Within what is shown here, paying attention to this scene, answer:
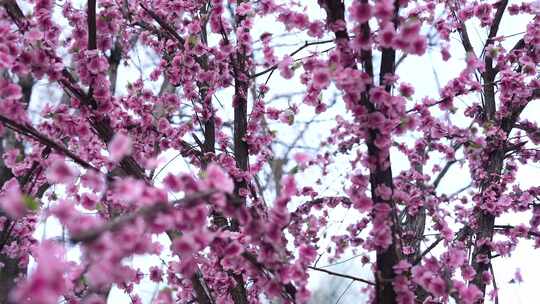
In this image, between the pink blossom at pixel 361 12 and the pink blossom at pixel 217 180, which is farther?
the pink blossom at pixel 361 12

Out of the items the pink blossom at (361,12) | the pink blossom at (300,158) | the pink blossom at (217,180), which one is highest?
the pink blossom at (361,12)

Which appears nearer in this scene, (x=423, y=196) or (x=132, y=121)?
(x=132, y=121)

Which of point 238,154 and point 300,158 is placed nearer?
point 300,158

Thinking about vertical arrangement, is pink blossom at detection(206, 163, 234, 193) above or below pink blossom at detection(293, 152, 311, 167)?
below

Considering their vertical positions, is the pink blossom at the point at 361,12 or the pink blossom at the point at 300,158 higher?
the pink blossom at the point at 361,12

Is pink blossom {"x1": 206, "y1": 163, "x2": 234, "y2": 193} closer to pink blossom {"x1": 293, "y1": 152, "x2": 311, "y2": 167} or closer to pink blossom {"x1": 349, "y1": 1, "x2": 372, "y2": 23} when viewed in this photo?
pink blossom {"x1": 293, "y1": 152, "x2": 311, "y2": 167}

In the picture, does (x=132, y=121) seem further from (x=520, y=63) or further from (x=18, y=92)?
(x=520, y=63)

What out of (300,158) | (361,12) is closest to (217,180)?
(300,158)

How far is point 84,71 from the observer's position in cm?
302

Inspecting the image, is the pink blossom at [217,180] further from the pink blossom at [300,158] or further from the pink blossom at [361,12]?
the pink blossom at [361,12]

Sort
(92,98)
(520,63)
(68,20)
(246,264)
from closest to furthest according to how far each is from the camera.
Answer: (246,264)
(92,98)
(68,20)
(520,63)

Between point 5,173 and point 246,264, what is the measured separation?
17.2 feet

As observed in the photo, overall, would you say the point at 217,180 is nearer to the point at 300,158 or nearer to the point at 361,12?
the point at 300,158

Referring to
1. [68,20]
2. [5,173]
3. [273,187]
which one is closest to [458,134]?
[273,187]
